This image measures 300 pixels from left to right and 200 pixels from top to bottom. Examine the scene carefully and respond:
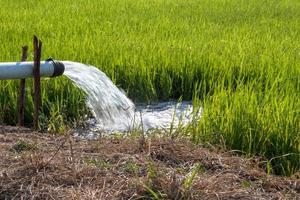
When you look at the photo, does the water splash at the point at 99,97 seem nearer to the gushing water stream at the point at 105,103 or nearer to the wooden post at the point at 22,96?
the gushing water stream at the point at 105,103

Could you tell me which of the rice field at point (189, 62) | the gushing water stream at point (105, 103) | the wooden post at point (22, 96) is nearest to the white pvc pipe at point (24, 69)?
the wooden post at point (22, 96)

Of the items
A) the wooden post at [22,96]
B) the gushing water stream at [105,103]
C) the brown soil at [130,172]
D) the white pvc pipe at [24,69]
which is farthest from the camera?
the gushing water stream at [105,103]

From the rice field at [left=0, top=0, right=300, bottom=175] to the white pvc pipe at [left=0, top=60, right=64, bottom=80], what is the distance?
349 millimetres

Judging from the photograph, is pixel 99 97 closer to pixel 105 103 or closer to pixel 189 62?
pixel 105 103

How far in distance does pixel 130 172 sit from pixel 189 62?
1969 millimetres

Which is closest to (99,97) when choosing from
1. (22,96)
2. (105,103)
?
(105,103)

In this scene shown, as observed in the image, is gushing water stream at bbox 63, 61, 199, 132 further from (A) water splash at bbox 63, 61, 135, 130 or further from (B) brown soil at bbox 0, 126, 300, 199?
(B) brown soil at bbox 0, 126, 300, 199

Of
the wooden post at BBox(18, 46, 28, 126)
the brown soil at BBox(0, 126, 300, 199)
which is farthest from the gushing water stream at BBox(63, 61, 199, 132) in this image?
the brown soil at BBox(0, 126, 300, 199)

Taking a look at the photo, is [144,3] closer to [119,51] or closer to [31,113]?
[119,51]

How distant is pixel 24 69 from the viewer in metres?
2.75

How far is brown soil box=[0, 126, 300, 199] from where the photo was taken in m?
1.91

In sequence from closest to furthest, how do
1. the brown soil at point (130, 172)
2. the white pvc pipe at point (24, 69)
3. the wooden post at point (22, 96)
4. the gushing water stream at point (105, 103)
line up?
1. the brown soil at point (130, 172)
2. the white pvc pipe at point (24, 69)
3. the wooden post at point (22, 96)
4. the gushing water stream at point (105, 103)

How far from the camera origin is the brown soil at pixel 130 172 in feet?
6.27

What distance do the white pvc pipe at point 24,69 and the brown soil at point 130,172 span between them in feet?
1.03
